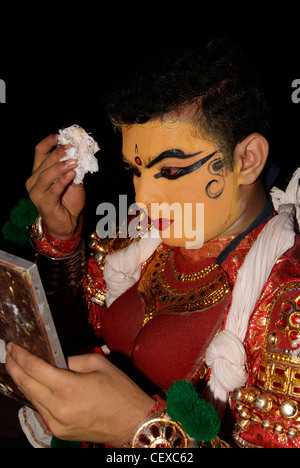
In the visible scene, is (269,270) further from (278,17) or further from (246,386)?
(278,17)

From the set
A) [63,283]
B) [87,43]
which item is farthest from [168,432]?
[87,43]

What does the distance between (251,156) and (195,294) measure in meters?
0.39

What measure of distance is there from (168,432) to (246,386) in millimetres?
206

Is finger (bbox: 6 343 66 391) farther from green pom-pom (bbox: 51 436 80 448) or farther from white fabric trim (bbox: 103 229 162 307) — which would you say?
white fabric trim (bbox: 103 229 162 307)

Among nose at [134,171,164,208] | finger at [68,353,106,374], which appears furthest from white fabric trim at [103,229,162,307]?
finger at [68,353,106,374]

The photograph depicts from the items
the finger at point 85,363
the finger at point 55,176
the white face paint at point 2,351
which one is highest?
the finger at point 55,176

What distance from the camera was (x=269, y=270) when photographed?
3.13 feet

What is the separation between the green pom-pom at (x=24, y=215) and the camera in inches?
55.3

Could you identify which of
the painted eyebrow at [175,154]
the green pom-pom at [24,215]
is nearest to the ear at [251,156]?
the painted eyebrow at [175,154]

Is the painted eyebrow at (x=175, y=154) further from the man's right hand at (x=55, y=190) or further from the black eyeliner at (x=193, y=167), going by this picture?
the man's right hand at (x=55, y=190)

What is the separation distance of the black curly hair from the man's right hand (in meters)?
0.33

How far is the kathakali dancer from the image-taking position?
0.85m

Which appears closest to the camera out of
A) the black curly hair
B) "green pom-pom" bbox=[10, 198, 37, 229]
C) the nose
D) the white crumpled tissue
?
the black curly hair

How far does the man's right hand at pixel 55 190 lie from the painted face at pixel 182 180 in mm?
266
